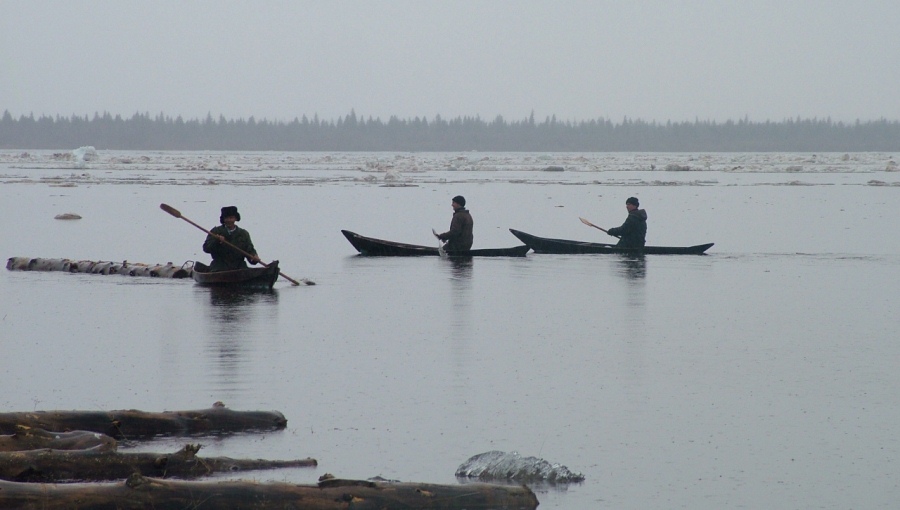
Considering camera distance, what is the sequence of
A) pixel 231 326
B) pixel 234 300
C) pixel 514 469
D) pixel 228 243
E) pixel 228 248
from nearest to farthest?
pixel 514 469 → pixel 231 326 → pixel 234 300 → pixel 228 243 → pixel 228 248

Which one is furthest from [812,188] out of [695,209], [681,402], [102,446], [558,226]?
[102,446]

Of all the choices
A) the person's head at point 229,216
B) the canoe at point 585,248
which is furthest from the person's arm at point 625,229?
the person's head at point 229,216

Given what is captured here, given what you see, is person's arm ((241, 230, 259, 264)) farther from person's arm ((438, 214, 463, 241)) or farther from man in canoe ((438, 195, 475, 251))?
person's arm ((438, 214, 463, 241))

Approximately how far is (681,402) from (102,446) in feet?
16.3

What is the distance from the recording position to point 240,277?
59.2 ft

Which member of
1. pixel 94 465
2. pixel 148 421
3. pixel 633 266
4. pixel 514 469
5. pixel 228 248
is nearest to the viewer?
pixel 94 465

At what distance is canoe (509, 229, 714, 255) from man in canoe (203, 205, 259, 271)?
8.33 m

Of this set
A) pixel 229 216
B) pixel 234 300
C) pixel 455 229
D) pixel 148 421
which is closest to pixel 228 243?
pixel 229 216

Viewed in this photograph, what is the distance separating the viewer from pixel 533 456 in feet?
25.4

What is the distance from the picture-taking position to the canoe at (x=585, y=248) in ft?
81.6

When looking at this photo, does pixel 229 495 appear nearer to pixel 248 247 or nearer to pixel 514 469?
pixel 514 469

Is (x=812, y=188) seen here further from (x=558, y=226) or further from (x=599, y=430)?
(x=599, y=430)

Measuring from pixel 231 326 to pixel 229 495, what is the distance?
798 cm

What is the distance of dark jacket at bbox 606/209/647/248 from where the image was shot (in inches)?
948
